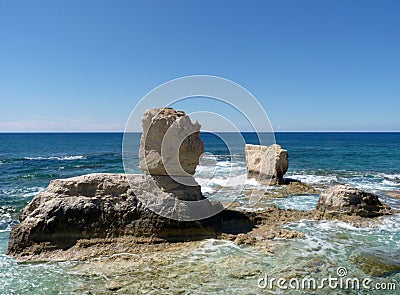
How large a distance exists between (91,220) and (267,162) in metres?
16.3

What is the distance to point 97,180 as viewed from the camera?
10.9 m

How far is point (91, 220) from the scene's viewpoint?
10320 millimetres

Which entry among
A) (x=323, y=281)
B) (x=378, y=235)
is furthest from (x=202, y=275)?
(x=378, y=235)

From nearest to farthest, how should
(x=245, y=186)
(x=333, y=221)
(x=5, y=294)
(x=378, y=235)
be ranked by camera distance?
(x=5, y=294)
(x=378, y=235)
(x=333, y=221)
(x=245, y=186)

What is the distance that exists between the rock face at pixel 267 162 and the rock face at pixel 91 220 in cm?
1278

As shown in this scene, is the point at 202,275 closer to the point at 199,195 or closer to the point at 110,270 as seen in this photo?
the point at 110,270

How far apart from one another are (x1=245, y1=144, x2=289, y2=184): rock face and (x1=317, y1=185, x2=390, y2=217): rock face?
27.4 feet

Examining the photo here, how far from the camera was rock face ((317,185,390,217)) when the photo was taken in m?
13.7

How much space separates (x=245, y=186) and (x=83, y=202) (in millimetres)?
13634

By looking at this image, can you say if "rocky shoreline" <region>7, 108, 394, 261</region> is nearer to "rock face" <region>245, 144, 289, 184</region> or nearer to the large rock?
the large rock

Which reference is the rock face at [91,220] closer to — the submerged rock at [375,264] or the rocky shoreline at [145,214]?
the rocky shoreline at [145,214]

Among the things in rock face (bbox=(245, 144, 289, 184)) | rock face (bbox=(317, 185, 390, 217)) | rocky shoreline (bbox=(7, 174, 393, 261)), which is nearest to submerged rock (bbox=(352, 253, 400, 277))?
rocky shoreline (bbox=(7, 174, 393, 261))

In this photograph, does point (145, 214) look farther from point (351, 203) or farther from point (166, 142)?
point (351, 203)

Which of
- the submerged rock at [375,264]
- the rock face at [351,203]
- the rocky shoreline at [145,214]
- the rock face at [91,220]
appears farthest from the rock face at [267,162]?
the submerged rock at [375,264]
